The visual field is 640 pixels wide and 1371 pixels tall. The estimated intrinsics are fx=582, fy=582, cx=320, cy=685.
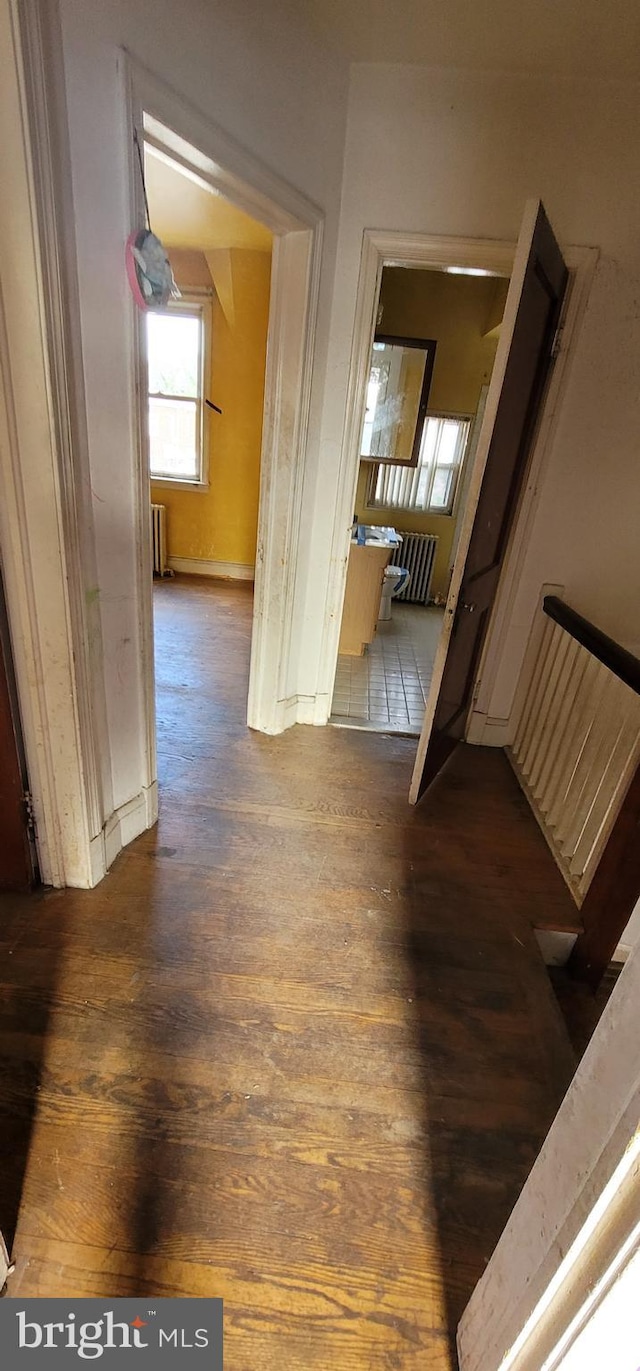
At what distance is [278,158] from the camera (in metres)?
1.80

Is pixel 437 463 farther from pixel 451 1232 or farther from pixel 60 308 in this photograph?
pixel 451 1232

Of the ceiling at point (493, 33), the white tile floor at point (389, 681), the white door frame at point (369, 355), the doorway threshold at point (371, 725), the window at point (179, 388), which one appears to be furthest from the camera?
the window at point (179, 388)

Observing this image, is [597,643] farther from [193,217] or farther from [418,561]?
[418,561]

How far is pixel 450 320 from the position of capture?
15.4 feet

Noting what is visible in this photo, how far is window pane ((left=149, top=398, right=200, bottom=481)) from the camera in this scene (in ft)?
16.0

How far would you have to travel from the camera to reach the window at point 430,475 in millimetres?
5133

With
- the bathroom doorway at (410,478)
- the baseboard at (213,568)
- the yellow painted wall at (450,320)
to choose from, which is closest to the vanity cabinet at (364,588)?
the bathroom doorway at (410,478)

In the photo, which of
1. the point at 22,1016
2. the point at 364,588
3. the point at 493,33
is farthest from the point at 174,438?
the point at 22,1016

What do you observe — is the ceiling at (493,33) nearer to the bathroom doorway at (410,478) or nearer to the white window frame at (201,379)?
the bathroom doorway at (410,478)

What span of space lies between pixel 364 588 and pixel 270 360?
1810 mm

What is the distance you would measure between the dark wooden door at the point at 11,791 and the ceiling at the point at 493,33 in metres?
1.98

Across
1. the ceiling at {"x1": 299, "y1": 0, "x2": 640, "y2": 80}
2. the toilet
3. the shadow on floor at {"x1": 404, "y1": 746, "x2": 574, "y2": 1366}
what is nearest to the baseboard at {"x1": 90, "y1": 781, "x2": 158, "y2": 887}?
the shadow on floor at {"x1": 404, "y1": 746, "x2": 574, "y2": 1366}

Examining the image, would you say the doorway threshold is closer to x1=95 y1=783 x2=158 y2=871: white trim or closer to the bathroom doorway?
the bathroom doorway

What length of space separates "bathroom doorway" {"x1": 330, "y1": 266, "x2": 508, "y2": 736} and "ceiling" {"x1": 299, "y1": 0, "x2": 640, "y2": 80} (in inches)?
49.4
